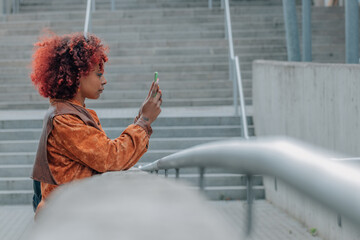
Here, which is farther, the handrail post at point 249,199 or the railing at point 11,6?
the railing at point 11,6

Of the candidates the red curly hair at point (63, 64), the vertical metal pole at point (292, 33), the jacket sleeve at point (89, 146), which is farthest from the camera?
the vertical metal pole at point (292, 33)

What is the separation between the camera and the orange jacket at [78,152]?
2.56 m

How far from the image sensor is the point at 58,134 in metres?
2.58

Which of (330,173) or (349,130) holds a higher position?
(330,173)

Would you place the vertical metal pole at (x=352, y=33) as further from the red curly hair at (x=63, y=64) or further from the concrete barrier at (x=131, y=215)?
the concrete barrier at (x=131, y=215)

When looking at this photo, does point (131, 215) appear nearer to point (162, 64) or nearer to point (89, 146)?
point (89, 146)

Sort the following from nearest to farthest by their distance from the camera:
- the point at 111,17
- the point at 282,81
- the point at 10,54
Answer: the point at 282,81
the point at 10,54
the point at 111,17

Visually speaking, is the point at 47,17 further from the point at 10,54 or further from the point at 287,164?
the point at 287,164

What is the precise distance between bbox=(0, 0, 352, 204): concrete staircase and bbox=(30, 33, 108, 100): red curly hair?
20.9ft

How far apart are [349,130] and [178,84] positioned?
24.1 ft

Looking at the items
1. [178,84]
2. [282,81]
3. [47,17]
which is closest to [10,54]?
[47,17]

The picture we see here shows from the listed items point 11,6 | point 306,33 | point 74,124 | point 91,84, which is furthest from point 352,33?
point 11,6

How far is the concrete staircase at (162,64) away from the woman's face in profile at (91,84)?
6.32 meters

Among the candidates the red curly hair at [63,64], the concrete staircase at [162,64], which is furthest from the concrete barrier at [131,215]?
the concrete staircase at [162,64]
